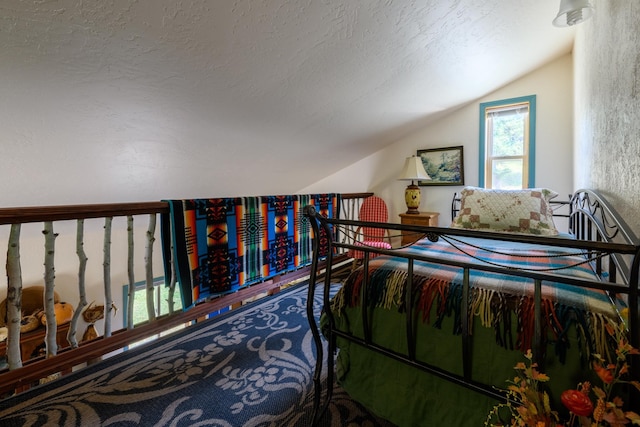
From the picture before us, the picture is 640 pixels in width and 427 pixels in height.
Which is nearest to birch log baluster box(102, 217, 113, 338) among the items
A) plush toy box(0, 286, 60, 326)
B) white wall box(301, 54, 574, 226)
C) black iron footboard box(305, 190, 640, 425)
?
black iron footboard box(305, 190, 640, 425)

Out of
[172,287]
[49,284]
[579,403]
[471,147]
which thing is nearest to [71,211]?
[49,284]

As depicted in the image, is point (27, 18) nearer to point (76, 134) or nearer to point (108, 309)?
point (76, 134)

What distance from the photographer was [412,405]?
43.4 inches

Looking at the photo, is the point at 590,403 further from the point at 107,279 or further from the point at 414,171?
the point at 414,171

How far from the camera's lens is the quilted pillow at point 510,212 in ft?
6.72

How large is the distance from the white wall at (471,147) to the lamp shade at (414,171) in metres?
0.38

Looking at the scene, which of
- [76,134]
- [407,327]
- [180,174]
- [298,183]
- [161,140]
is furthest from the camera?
[298,183]

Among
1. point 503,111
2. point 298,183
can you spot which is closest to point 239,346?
point 298,183

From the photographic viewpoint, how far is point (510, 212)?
2.12 meters

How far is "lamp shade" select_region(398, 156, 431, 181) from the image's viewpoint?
3.43m

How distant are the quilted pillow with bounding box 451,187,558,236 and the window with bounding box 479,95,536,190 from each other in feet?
3.75

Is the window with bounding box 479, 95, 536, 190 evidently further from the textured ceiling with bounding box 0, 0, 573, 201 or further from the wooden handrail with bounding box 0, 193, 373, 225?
the wooden handrail with bounding box 0, 193, 373, 225

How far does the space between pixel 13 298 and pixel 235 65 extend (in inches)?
65.7

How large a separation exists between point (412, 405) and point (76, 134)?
226 cm
